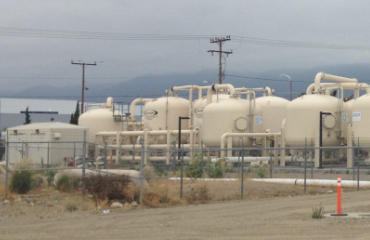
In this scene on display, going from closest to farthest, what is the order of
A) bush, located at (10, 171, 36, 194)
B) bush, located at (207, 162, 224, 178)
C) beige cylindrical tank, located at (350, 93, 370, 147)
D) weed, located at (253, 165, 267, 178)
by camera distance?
1. bush, located at (10, 171, 36, 194)
2. bush, located at (207, 162, 224, 178)
3. weed, located at (253, 165, 267, 178)
4. beige cylindrical tank, located at (350, 93, 370, 147)

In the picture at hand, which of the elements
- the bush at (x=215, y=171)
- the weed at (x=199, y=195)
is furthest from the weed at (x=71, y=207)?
the bush at (x=215, y=171)

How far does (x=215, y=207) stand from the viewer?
18.2 metres

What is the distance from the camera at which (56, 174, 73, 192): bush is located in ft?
75.2

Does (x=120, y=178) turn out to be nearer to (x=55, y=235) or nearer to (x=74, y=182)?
(x=74, y=182)

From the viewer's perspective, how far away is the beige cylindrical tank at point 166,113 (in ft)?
151

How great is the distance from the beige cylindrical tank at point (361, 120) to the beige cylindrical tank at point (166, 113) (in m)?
14.3

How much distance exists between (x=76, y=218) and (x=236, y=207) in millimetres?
4915

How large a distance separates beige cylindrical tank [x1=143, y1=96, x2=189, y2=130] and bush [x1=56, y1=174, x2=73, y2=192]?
22720 mm

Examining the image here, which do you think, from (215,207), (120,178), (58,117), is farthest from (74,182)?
(58,117)

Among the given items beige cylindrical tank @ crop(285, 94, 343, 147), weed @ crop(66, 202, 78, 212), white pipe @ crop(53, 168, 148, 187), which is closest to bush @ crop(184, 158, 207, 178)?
white pipe @ crop(53, 168, 148, 187)

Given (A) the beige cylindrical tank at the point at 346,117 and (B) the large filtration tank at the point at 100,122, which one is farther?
(B) the large filtration tank at the point at 100,122

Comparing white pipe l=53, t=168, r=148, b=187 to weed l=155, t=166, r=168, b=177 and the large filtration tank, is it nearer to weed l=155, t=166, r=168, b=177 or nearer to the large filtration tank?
weed l=155, t=166, r=168, b=177

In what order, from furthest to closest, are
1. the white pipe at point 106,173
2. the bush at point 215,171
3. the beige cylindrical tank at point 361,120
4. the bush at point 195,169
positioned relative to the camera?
the beige cylindrical tank at point 361,120
the bush at point 215,171
the bush at point 195,169
the white pipe at point 106,173

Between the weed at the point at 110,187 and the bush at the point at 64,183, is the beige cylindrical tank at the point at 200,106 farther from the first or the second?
the weed at the point at 110,187
